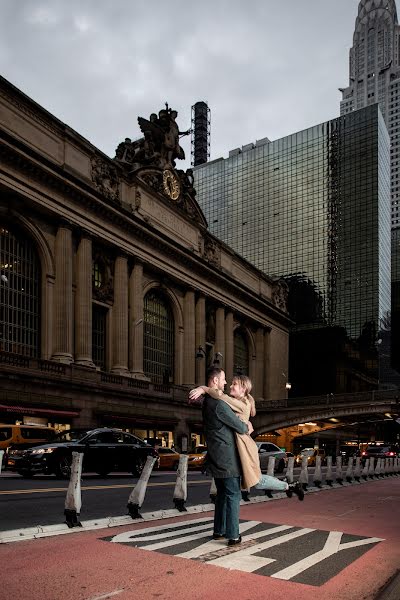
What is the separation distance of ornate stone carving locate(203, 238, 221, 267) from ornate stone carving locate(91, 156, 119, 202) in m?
16.7

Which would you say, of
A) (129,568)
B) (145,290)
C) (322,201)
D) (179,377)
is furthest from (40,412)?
(322,201)

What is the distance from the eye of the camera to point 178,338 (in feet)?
195

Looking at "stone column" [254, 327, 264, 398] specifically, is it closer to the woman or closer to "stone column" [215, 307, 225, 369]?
"stone column" [215, 307, 225, 369]

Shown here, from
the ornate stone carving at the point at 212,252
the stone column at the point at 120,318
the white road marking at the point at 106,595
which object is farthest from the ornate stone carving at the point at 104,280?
the white road marking at the point at 106,595

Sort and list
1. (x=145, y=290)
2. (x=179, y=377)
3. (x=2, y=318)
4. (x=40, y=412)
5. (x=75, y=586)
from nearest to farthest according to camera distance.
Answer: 1. (x=75, y=586)
2. (x=40, y=412)
3. (x=2, y=318)
4. (x=145, y=290)
5. (x=179, y=377)

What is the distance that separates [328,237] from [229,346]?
60522mm

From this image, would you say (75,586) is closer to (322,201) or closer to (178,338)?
(178,338)

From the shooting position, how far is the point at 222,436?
22.4ft

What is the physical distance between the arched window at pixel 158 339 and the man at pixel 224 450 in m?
47.9

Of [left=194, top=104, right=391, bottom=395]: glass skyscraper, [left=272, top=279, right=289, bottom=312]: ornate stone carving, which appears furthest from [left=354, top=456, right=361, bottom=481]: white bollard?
[left=194, top=104, right=391, bottom=395]: glass skyscraper

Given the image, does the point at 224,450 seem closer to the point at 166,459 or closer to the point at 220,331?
the point at 166,459

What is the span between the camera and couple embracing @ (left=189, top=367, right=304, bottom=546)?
267 inches

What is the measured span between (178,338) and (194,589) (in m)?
54.4

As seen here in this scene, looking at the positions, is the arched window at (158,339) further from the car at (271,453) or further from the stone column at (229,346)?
the car at (271,453)
